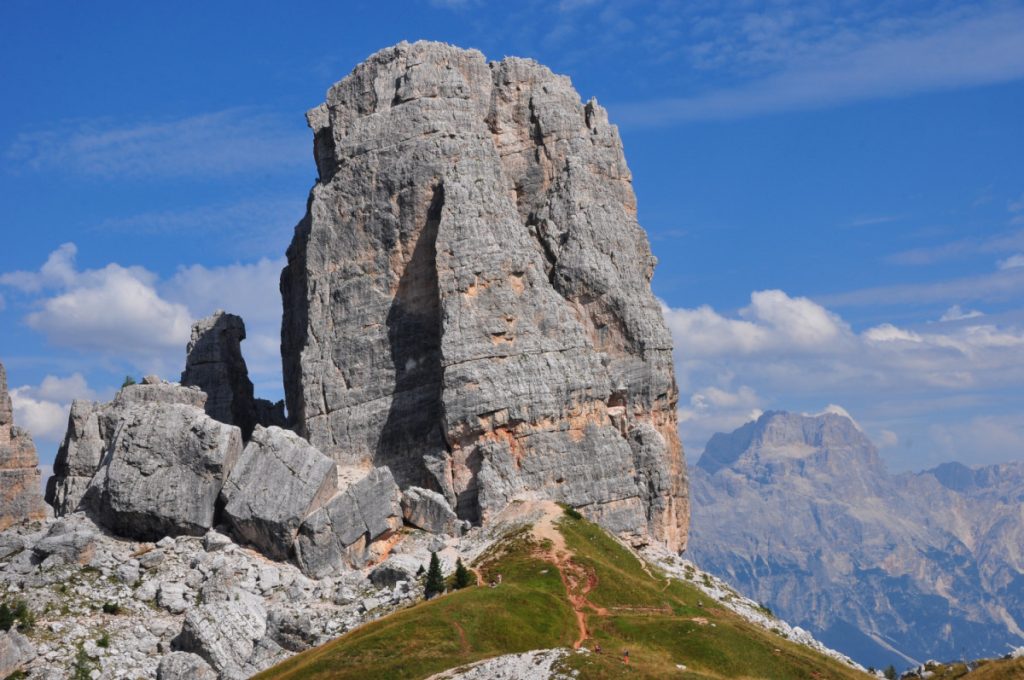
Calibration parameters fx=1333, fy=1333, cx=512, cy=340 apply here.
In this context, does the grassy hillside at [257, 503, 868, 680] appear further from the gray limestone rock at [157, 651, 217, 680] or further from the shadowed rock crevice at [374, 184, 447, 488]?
the shadowed rock crevice at [374, 184, 447, 488]

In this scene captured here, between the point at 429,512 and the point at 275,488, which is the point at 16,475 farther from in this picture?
the point at 429,512

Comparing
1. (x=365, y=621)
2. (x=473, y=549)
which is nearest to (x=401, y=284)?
(x=473, y=549)

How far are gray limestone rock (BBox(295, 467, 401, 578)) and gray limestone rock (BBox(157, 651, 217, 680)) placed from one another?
47.0 feet

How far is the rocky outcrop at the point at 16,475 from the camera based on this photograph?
113125mm

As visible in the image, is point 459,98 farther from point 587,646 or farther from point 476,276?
point 587,646

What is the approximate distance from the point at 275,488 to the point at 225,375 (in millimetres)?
28573

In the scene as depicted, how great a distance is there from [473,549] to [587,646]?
66.4 ft

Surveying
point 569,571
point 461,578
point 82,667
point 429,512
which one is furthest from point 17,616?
point 569,571

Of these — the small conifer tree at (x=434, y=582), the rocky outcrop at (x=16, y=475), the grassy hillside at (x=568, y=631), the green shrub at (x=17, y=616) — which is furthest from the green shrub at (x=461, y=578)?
the rocky outcrop at (x=16, y=475)

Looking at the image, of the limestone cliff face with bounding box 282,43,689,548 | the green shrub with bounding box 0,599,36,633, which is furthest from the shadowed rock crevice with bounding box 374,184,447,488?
the green shrub with bounding box 0,599,36,633

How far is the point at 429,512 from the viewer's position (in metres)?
107

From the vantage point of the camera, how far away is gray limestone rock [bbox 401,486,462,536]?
349 ft

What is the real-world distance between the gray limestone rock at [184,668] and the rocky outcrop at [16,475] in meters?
30.8

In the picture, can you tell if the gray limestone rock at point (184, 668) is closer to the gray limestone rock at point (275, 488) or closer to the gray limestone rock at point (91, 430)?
the gray limestone rock at point (275, 488)
